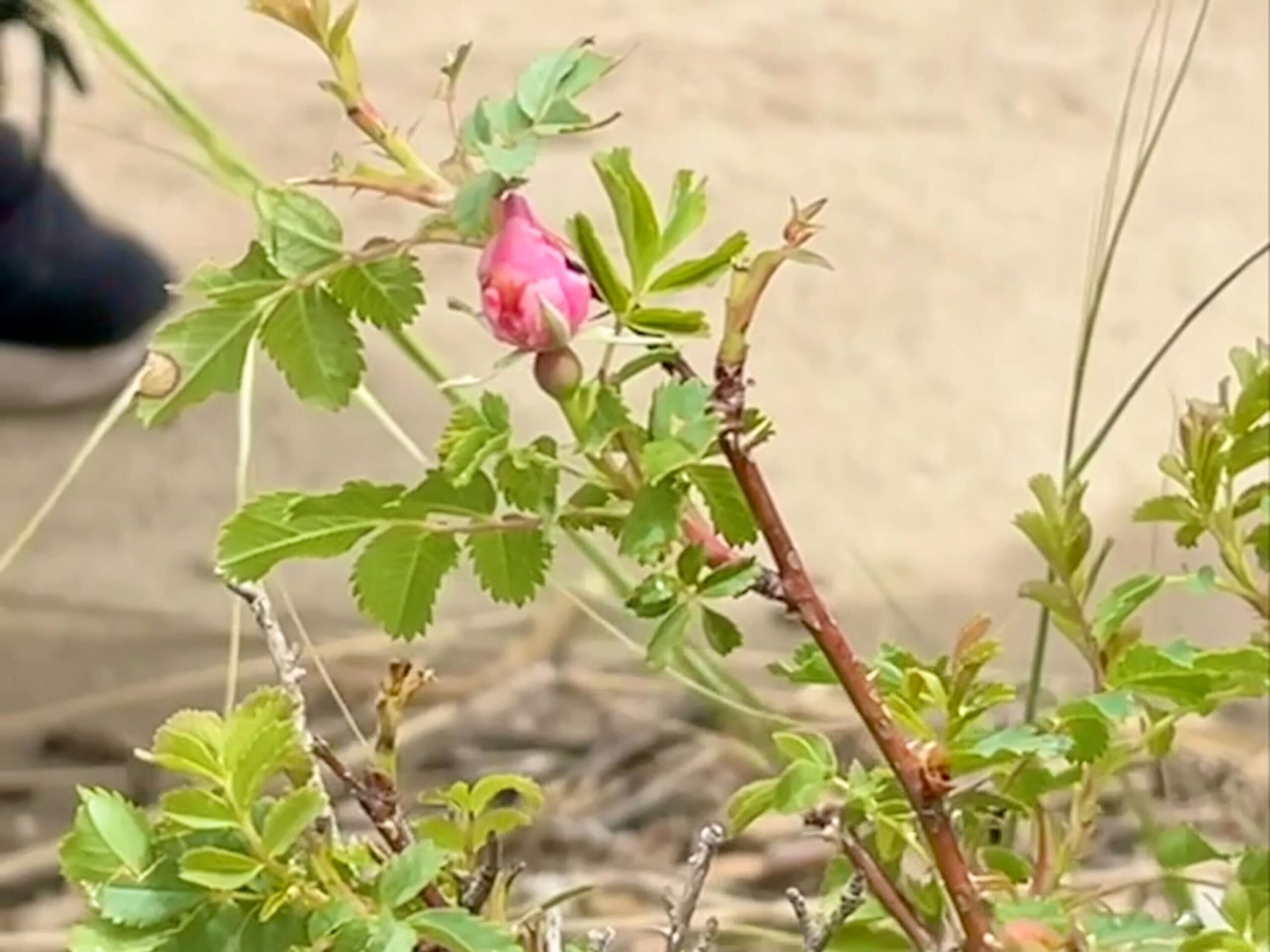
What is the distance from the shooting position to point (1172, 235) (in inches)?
68.2

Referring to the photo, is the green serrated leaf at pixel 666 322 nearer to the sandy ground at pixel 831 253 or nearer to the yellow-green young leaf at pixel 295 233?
the yellow-green young leaf at pixel 295 233

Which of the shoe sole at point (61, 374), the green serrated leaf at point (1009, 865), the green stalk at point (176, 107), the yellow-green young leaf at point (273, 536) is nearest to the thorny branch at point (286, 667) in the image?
the yellow-green young leaf at point (273, 536)

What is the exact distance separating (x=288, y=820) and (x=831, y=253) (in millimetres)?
1482

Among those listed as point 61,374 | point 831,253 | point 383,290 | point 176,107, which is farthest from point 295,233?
point 831,253

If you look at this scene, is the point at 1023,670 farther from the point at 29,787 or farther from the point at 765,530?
the point at 765,530

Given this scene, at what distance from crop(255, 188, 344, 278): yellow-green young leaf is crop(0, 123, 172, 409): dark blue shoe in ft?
4.33

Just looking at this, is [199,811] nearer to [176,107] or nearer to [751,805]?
[751,805]

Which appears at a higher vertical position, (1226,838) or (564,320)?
(564,320)

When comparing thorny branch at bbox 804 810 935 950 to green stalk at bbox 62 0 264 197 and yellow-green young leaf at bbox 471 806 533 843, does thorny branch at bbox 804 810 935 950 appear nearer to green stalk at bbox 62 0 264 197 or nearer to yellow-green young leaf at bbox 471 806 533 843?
yellow-green young leaf at bbox 471 806 533 843

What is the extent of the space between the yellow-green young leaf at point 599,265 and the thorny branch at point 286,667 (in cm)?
7

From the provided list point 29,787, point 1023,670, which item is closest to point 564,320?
point 29,787

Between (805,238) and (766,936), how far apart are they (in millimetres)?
298

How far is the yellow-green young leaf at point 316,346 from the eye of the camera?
29 cm

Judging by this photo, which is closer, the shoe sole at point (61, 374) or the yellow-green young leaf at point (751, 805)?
the yellow-green young leaf at point (751, 805)
